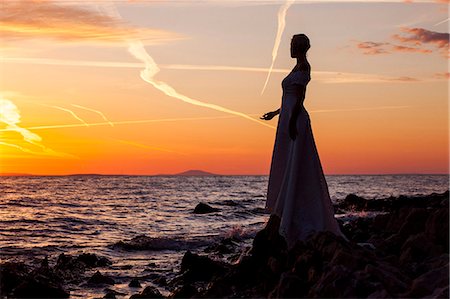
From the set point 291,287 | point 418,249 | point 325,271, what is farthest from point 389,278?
point 418,249

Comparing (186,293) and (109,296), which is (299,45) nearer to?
(186,293)

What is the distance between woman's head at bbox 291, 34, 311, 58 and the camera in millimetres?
9930

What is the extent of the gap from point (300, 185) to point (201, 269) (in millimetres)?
3672

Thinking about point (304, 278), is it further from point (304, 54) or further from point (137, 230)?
point (137, 230)

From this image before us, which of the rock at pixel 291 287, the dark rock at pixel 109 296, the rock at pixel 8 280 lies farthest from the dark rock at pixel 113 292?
the rock at pixel 291 287

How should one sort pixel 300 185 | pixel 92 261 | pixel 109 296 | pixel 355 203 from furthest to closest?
pixel 355 203 → pixel 92 261 → pixel 109 296 → pixel 300 185

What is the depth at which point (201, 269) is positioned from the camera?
1280 centimetres

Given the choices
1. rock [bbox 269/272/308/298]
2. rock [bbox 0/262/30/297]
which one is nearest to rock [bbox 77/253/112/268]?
rock [bbox 0/262/30/297]

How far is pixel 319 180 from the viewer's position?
10.2m

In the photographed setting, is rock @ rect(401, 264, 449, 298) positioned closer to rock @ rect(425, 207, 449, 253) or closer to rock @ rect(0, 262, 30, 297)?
rock @ rect(425, 207, 449, 253)

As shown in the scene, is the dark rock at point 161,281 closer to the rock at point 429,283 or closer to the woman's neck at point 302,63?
the woman's neck at point 302,63

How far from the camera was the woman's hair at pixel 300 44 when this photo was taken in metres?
9.93

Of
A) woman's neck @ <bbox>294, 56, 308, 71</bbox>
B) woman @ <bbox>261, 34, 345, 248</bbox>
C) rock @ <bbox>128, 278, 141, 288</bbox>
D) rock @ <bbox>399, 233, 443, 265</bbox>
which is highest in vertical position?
woman's neck @ <bbox>294, 56, 308, 71</bbox>

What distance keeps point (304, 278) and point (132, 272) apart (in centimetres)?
748
